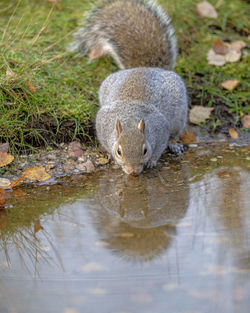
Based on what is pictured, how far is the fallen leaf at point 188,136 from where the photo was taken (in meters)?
3.94

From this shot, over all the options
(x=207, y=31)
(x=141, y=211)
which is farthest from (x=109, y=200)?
(x=207, y=31)

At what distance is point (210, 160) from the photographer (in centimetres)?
350

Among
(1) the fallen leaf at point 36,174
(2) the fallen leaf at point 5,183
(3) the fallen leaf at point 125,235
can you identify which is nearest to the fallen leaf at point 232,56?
(1) the fallen leaf at point 36,174

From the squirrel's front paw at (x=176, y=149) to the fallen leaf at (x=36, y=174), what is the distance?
3.31 feet

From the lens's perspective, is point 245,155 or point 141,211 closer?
point 141,211

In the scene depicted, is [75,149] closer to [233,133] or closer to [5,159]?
[5,159]

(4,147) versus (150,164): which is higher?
(4,147)

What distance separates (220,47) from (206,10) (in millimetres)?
623

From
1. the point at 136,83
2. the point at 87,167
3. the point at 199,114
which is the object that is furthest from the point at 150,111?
the point at 199,114

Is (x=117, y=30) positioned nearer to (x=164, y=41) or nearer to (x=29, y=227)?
(x=164, y=41)

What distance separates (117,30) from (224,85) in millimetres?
1051

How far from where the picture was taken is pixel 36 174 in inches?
126

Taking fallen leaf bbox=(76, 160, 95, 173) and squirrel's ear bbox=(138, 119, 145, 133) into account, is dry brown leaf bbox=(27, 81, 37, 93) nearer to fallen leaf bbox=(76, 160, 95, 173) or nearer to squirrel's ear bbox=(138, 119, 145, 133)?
fallen leaf bbox=(76, 160, 95, 173)

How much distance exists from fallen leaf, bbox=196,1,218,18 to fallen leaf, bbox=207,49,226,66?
60 cm
